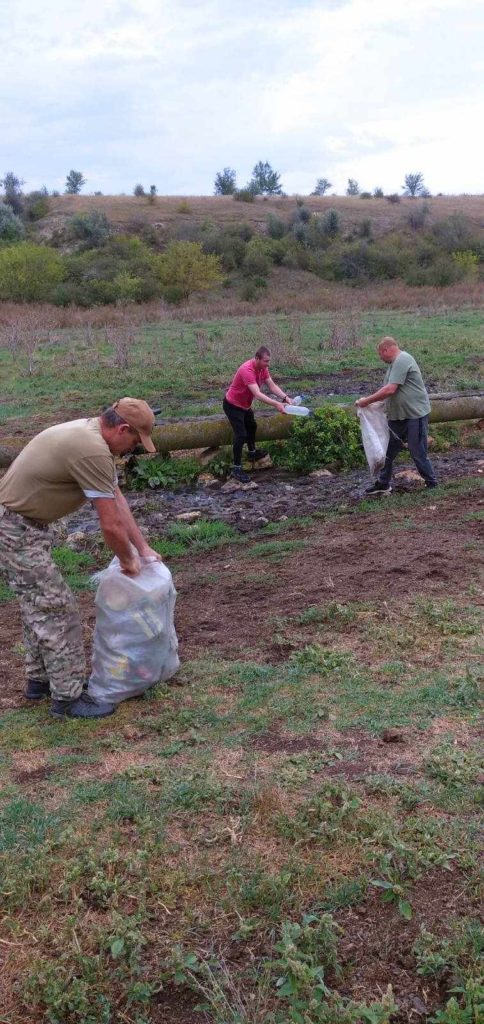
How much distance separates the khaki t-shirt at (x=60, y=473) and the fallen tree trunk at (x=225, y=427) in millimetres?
5446

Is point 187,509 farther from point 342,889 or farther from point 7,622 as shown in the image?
point 342,889

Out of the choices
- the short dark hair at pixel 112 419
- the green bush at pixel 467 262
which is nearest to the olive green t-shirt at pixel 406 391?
the short dark hair at pixel 112 419

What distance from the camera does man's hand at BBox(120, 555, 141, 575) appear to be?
408cm

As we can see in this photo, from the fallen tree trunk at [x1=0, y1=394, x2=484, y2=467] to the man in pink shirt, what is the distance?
201 millimetres

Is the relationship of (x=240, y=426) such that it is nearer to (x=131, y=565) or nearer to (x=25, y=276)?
(x=131, y=565)

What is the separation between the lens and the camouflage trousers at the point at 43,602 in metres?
4.04

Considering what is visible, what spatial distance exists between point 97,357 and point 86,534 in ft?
35.4

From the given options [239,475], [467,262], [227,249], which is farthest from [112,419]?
[227,249]

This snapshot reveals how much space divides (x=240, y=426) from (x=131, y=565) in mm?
5472

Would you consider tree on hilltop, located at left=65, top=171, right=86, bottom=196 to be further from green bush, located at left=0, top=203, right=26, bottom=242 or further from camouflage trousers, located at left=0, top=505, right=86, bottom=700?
camouflage trousers, located at left=0, top=505, right=86, bottom=700

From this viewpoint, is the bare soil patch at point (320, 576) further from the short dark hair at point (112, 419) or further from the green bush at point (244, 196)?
the green bush at point (244, 196)

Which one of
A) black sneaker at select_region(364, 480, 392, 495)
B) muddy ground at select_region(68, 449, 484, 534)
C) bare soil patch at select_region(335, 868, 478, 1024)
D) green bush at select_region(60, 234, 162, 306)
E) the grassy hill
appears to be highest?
the grassy hill

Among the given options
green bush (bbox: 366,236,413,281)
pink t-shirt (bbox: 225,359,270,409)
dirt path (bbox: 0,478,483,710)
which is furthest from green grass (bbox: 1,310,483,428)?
green bush (bbox: 366,236,413,281)

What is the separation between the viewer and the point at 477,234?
49656 millimetres
